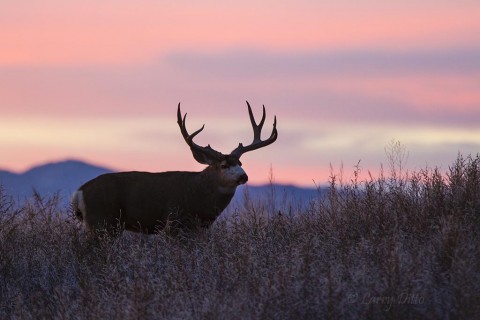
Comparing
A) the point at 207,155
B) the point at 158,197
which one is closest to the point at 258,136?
the point at 207,155

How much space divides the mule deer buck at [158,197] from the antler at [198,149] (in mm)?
21

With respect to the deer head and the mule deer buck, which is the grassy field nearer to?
the mule deer buck

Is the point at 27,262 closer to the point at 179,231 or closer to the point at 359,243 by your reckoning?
the point at 179,231

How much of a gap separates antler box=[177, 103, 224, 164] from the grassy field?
4.70 ft

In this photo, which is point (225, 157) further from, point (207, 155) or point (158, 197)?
point (158, 197)

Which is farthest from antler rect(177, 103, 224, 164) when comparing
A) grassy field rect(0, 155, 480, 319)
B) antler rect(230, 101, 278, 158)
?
grassy field rect(0, 155, 480, 319)

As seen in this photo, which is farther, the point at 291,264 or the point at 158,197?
the point at 158,197

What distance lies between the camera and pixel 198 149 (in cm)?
1436

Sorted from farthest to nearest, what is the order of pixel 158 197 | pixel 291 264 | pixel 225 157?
1. pixel 225 157
2. pixel 158 197
3. pixel 291 264

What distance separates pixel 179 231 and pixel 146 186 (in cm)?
101

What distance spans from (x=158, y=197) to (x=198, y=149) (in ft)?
3.38

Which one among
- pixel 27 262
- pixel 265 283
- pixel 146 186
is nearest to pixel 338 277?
pixel 265 283

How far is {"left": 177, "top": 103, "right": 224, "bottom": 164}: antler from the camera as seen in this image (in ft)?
46.5

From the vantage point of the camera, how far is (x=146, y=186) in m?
13.8
